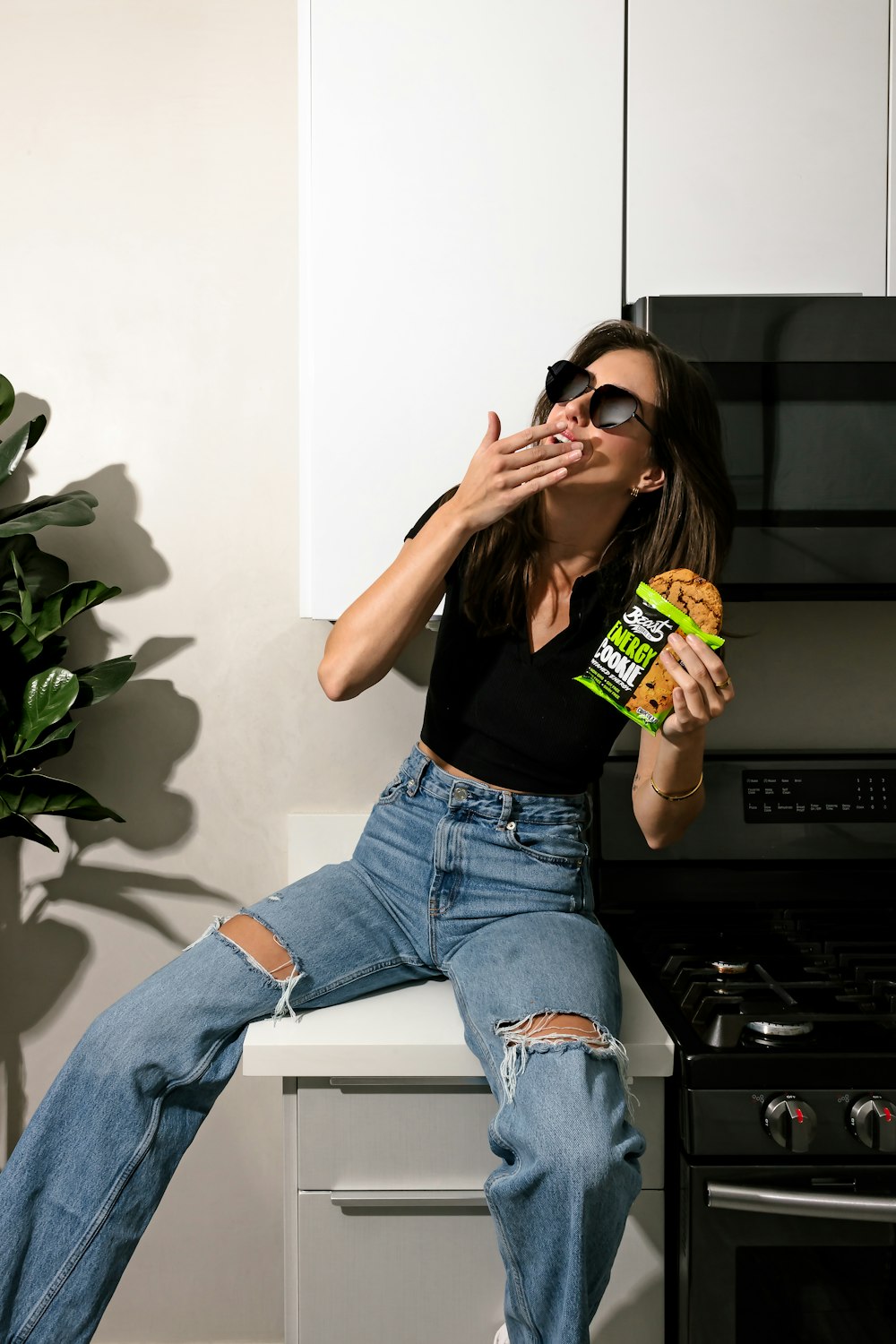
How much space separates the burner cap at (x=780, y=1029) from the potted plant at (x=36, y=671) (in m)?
1.02

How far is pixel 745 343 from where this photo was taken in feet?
4.55

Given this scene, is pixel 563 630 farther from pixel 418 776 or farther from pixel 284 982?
pixel 284 982

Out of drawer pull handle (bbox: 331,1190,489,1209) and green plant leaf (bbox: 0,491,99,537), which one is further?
green plant leaf (bbox: 0,491,99,537)

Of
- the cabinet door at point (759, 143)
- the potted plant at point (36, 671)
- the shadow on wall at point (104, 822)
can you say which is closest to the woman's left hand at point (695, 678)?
the cabinet door at point (759, 143)

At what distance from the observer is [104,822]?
75.8 inches

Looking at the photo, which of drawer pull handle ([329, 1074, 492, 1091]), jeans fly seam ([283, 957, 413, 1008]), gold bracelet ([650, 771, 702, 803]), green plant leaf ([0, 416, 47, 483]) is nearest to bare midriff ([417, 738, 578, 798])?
gold bracelet ([650, 771, 702, 803])

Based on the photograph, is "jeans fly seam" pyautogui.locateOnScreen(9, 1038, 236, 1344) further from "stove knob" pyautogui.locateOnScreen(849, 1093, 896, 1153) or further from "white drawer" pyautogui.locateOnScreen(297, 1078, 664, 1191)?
"stove knob" pyautogui.locateOnScreen(849, 1093, 896, 1153)

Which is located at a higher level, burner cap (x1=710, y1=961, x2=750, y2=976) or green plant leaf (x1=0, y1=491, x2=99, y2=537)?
green plant leaf (x1=0, y1=491, x2=99, y2=537)

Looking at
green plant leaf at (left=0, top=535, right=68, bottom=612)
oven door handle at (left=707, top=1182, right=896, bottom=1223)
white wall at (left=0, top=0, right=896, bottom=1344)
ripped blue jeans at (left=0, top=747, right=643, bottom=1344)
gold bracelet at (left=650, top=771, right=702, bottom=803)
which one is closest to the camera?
ripped blue jeans at (left=0, top=747, right=643, bottom=1344)

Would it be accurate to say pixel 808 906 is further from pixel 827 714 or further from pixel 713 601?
pixel 713 601

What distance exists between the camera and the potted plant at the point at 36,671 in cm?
160

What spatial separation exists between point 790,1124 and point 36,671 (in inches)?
51.0

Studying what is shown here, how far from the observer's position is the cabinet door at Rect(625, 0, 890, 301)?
1437 mm

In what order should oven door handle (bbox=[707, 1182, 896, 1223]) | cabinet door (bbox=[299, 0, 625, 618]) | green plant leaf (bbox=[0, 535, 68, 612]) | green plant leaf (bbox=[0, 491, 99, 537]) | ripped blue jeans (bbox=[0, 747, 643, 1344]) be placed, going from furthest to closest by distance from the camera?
green plant leaf (bbox=[0, 535, 68, 612]) → green plant leaf (bbox=[0, 491, 99, 537]) → cabinet door (bbox=[299, 0, 625, 618]) → oven door handle (bbox=[707, 1182, 896, 1223]) → ripped blue jeans (bbox=[0, 747, 643, 1344])
